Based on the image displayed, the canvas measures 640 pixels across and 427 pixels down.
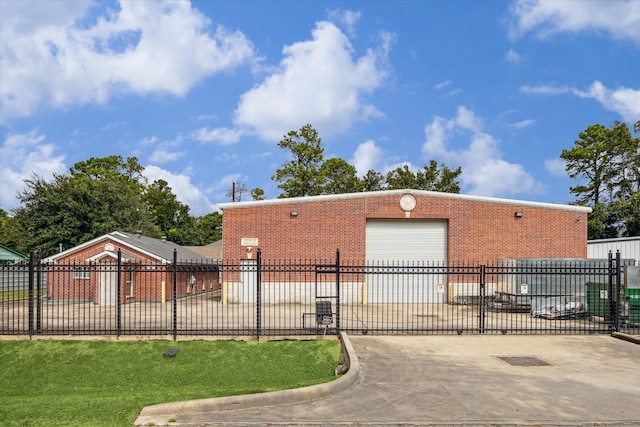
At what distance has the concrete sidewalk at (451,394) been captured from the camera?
24.9 ft

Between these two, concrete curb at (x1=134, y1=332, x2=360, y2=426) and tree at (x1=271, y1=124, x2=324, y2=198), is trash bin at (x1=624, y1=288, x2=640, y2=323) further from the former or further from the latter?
tree at (x1=271, y1=124, x2=324, y2=198)

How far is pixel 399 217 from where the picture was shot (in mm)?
26828

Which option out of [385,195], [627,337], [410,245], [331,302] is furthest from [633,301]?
[385,195]

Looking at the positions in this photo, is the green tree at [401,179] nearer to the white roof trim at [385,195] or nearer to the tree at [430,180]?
the tree at [430,180]

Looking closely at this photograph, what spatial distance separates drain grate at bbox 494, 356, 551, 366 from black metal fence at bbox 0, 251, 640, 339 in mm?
2593

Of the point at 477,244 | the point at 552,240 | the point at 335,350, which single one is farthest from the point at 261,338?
the point at 552,240

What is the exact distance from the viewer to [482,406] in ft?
26.7

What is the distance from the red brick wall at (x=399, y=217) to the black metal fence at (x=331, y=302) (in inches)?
54.6

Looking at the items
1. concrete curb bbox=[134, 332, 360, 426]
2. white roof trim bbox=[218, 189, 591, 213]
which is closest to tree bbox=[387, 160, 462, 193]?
white roof trim bbox=[218, 189, 591, 213]

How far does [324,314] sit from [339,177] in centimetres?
3959

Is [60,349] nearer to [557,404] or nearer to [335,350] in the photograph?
[335,350]

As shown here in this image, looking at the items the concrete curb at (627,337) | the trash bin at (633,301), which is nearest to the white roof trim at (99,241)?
the concrete curb at (627,337)

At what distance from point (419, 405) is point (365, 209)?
1877 cm

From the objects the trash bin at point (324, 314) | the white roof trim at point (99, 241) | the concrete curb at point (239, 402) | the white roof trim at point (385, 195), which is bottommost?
the concrete curb at point (239, 402)
